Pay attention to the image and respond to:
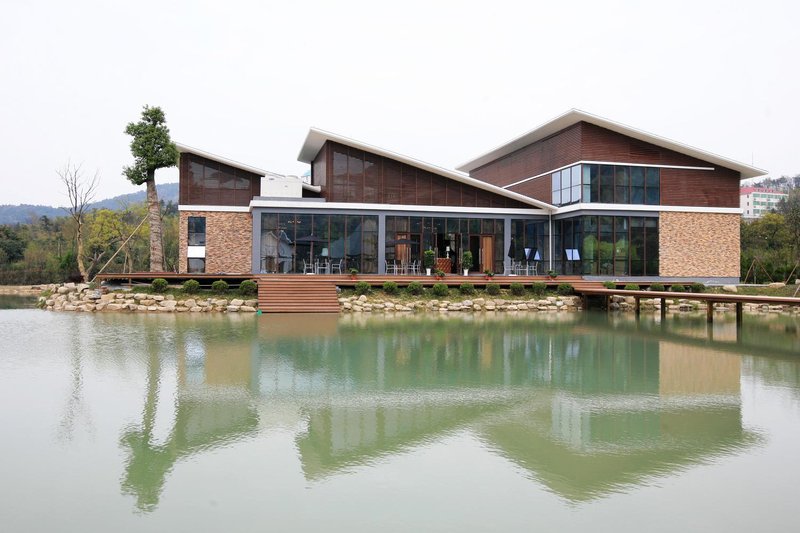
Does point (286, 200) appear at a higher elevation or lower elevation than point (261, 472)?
higher

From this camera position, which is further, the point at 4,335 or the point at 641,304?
the point at 641,304

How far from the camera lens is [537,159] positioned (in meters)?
29.7

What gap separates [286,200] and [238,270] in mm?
4830

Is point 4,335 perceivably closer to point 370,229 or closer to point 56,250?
point 370,229

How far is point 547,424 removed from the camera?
7.00 meters

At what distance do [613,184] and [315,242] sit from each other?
12850mm

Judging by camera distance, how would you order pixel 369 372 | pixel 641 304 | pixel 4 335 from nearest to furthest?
1. pixel 369 372
2. pixel 4 335
3. pixel 641 304

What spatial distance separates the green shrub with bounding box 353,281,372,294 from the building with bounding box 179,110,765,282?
2.88 m

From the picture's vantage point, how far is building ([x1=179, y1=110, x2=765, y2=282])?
83.6 ft

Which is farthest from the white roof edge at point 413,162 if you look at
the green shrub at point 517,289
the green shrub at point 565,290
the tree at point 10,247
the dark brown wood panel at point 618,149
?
the tree at point 10,247

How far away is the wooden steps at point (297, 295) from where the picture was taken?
20.7 metres

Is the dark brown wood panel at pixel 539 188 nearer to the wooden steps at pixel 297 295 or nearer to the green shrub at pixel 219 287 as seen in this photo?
the wooden steps at pixel 297 295

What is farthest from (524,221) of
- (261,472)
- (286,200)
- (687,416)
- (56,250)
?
(56,250)

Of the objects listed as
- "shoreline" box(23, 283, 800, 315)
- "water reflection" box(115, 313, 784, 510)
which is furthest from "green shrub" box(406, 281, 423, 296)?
"water reflection" box(115, 313, 784, 510)
